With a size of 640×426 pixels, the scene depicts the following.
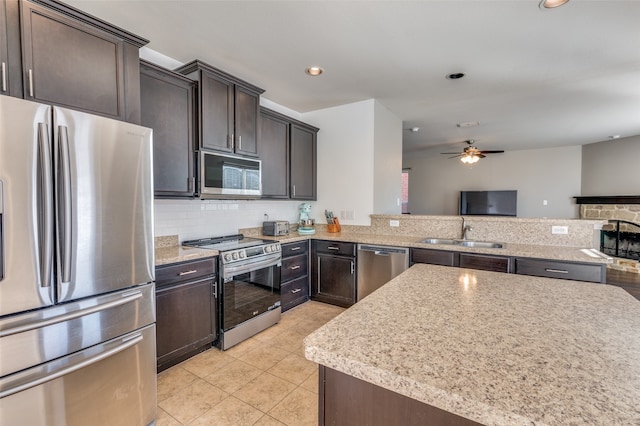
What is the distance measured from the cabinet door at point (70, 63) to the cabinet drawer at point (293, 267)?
6.93 ft

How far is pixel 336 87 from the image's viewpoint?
3.39 meters

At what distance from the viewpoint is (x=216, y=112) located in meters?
2.71

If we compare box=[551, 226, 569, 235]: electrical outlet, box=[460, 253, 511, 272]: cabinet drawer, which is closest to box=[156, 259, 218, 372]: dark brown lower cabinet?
box=[460, 253, 511, 272]: cabinet drawer

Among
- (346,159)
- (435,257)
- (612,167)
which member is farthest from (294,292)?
(612,167)

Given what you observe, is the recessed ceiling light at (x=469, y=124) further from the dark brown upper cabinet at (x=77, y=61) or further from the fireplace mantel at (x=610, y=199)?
the dark brown upper cabinet at (x=77, y=61)

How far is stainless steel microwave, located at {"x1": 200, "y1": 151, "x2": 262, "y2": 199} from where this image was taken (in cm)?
262

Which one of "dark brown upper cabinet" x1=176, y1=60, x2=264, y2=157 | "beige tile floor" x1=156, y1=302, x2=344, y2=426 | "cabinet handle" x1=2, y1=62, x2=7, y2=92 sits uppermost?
"dark brown upper cabinet" x1=176, y1=60, x2=264, y2=157

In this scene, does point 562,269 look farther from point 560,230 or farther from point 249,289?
point 249,289

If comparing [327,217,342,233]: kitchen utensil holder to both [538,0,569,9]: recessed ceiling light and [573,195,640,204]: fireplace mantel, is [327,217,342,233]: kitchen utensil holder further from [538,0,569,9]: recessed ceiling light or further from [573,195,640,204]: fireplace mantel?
[573,195,640,204]: fireplace mantel

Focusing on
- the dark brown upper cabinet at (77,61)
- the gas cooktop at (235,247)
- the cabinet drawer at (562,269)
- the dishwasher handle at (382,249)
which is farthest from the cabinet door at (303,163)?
the cabinet drawer at (562,269)

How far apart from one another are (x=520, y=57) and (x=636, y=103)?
8.88 ft

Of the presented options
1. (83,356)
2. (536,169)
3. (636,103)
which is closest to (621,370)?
(83,356)

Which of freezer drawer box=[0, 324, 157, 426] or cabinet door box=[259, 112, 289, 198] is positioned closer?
freezer drawer box=[0, 324, 157, 426]

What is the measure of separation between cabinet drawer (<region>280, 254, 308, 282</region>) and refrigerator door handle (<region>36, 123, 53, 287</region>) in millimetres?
2141
